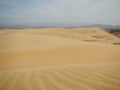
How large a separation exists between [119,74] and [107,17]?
1997 millimetres

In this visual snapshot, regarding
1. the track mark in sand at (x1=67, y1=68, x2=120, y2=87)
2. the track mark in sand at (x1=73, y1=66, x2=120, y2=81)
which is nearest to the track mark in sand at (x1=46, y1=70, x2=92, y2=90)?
the track mark in sand at (x1=67, y1=68, x2=120, y2=87)

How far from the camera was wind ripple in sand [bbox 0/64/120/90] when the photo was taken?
81.5 inches

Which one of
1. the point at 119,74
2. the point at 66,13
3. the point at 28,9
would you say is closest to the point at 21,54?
the point at 28,9

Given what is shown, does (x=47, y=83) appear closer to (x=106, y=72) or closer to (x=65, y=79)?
(x=65, y=79)

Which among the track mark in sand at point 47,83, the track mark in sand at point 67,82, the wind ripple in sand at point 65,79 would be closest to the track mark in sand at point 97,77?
the wind ripple in sand at point 65,79

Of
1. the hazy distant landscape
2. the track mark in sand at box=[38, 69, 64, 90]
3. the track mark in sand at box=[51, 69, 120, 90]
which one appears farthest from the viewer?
the hazy distant landscape

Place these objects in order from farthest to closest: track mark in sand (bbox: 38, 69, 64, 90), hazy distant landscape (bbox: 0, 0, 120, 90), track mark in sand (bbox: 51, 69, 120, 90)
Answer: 1. hazy distant landscape (bbox: 0, 0, 120, 90)
2. track mark in sand (bbox: 38, 69, 64, 90)
3. track mark in sand (bbox: 51, 69, 120, 90)

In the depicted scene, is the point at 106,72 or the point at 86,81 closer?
the point at 86,81

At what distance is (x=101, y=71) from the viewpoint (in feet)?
8.18

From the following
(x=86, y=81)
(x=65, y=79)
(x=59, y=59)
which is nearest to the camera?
(x=86, y=81)

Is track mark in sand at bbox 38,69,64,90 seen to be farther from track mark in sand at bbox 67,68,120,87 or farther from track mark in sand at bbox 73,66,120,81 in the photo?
track mark in sand at bbox 73,66,120,81

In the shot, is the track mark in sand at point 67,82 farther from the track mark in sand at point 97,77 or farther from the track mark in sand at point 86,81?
the track mark in sand at point 97,77

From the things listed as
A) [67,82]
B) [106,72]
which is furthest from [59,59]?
[67,82]

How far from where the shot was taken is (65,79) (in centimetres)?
230
